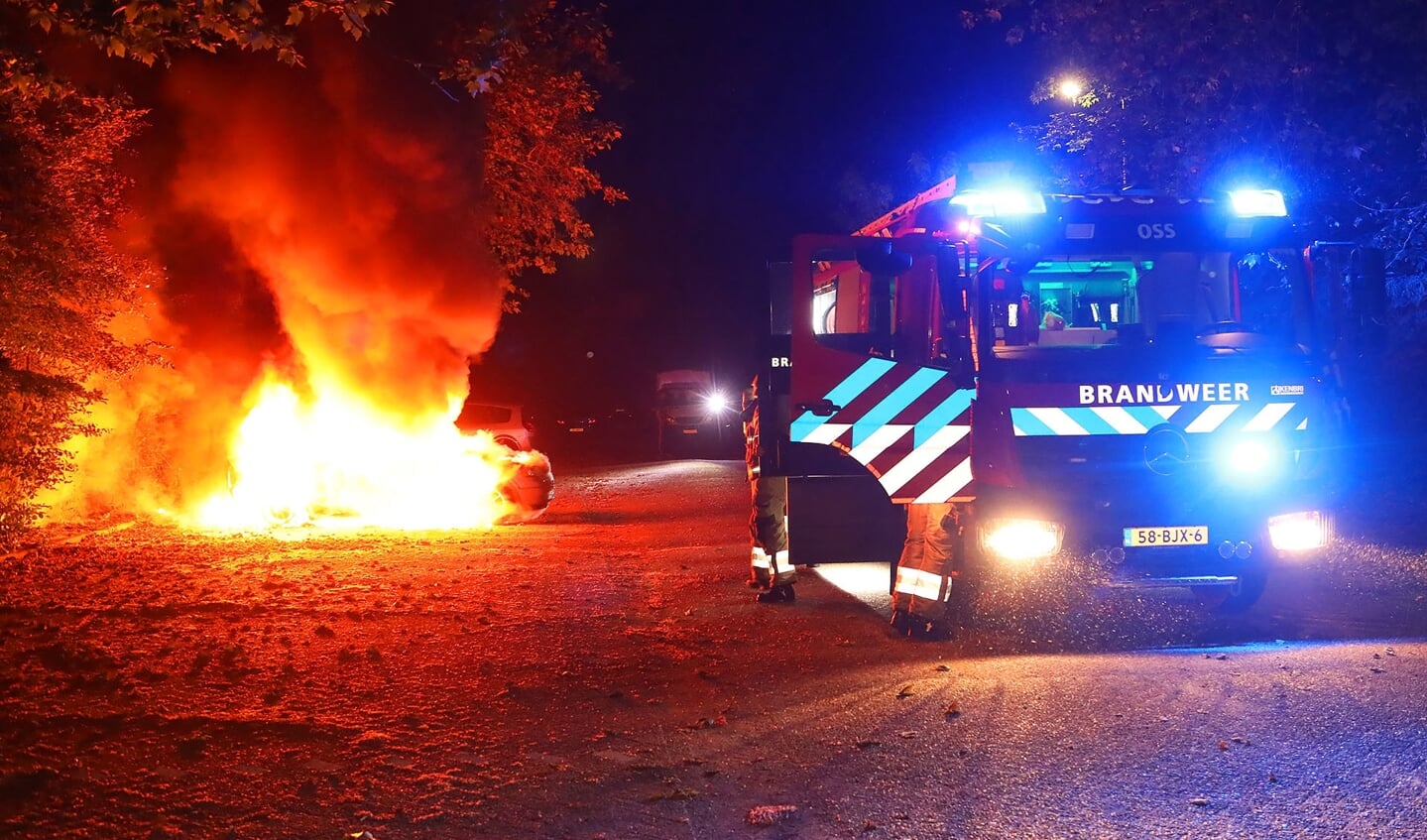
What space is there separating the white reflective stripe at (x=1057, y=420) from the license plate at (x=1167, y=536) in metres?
0.67

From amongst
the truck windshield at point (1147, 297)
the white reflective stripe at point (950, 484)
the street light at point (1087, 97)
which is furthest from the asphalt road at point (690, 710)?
the street light at point (1087, 97)

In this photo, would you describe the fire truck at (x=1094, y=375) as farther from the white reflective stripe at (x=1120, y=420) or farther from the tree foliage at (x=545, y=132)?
the tree foliage at (x=545, y=132)

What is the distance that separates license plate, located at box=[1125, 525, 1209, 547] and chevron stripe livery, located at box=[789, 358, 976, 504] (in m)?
0.99

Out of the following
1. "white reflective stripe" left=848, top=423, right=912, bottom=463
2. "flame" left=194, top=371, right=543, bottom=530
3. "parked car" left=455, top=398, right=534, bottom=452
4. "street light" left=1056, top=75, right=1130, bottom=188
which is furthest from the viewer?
"parked car" left=455, top=398, right=534, bottom=452

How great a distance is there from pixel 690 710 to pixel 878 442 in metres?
2.38

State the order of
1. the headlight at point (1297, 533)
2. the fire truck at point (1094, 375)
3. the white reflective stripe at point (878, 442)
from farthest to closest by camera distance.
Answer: the white reflective stripe at point (878, 442) < the headlight at point (1297, 533) < the fire truck at point (1094, 375)

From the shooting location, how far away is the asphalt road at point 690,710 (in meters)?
4.36

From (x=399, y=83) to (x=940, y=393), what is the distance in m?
10.7

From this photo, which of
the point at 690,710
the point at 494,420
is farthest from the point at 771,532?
the point at 494,420

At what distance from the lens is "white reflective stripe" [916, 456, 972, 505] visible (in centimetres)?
719

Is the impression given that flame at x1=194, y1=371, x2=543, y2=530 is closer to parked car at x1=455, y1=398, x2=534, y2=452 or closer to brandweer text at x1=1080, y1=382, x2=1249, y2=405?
parked car at x1=455, y1=398, x2=534, y2=452

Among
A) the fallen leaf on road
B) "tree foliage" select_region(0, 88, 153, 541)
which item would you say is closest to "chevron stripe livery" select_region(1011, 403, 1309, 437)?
the fallen leaf on road

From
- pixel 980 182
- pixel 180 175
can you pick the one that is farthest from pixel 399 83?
pixel 980 182

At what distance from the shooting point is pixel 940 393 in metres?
7.24
